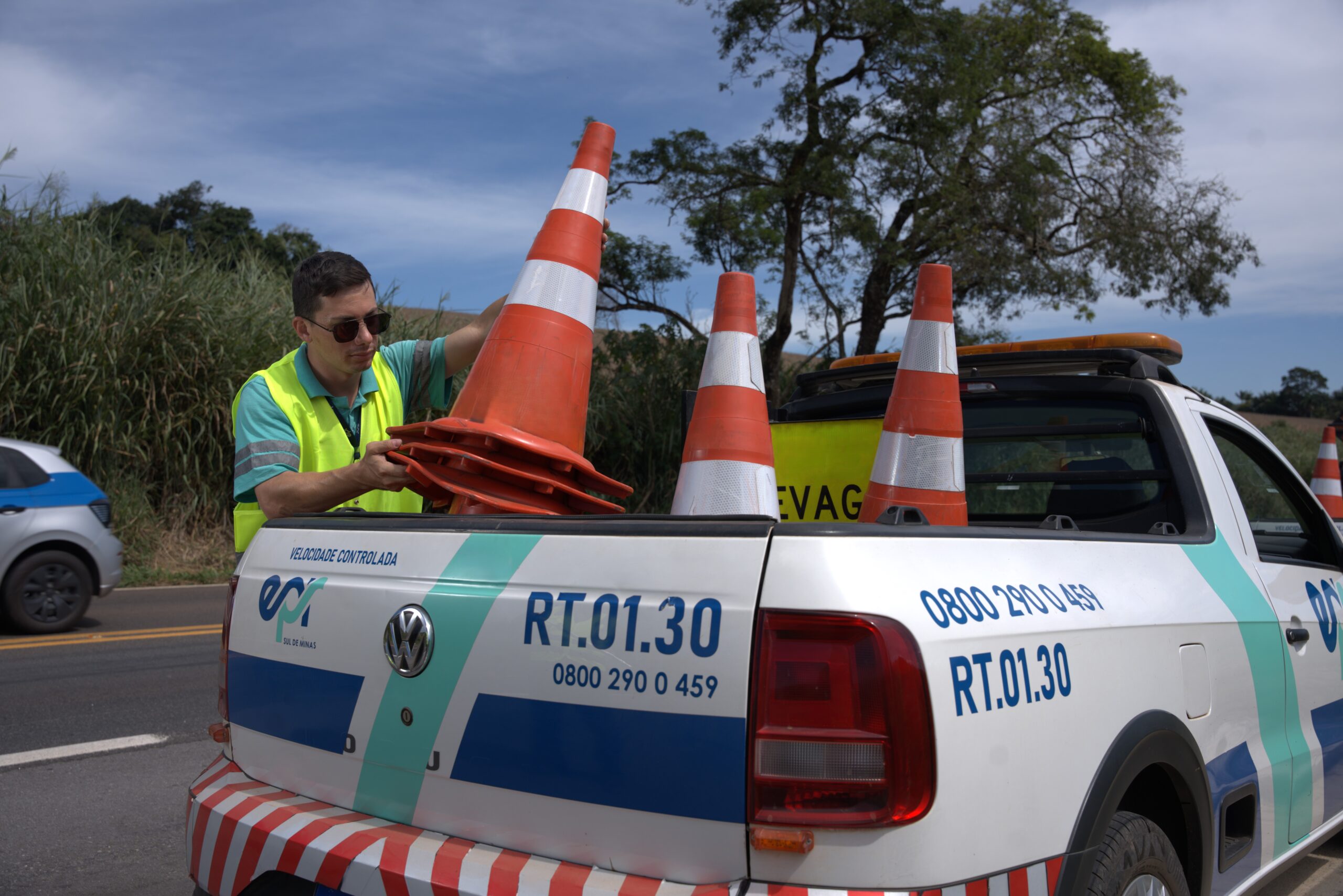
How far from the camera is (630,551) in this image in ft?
6.43

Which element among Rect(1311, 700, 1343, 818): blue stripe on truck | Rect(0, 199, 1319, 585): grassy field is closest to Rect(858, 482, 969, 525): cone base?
Rect(1311, 700, 1343, 818): blue stripe on truck

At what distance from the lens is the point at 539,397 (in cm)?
326

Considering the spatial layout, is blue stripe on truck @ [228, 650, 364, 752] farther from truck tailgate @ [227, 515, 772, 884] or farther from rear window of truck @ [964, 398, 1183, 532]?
rear window of truck @ [964, 398, 1183, 532]

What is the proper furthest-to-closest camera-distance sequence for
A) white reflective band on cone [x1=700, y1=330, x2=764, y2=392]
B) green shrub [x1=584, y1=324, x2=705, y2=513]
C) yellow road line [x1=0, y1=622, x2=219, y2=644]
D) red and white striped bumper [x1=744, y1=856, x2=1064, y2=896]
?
green shrub [x1=584, y1=324, x2=705, y2=513] → yellow road line [x1=0, y1=622, x2=219, y2=644] → white reflective band on cone [x1=700, y1=330, x2=764, y2=392] → red and white striped bumper [x1=744, y1=856, x2=1064, y2=896]

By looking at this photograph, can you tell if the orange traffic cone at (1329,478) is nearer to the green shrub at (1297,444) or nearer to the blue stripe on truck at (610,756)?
the blue stripe on truck at (610,756)

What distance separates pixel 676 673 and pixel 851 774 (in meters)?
0.34

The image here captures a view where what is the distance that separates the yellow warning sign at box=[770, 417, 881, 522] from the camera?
386 cm

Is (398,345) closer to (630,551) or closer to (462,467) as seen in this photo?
(462,467)

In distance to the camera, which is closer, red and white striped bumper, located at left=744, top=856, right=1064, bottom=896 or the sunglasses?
red and white striped bumper, located at left=744, top=856, right=1064, bottom=896

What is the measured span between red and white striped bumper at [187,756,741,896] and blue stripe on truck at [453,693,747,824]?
0.13 metres

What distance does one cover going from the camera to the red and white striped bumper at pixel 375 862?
183 centimetres

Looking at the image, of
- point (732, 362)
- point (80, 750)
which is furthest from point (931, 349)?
point (80, 750)

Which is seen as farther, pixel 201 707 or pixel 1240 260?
pixel 1240 260

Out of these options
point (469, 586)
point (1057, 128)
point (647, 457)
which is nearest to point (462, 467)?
point (469, 586)
